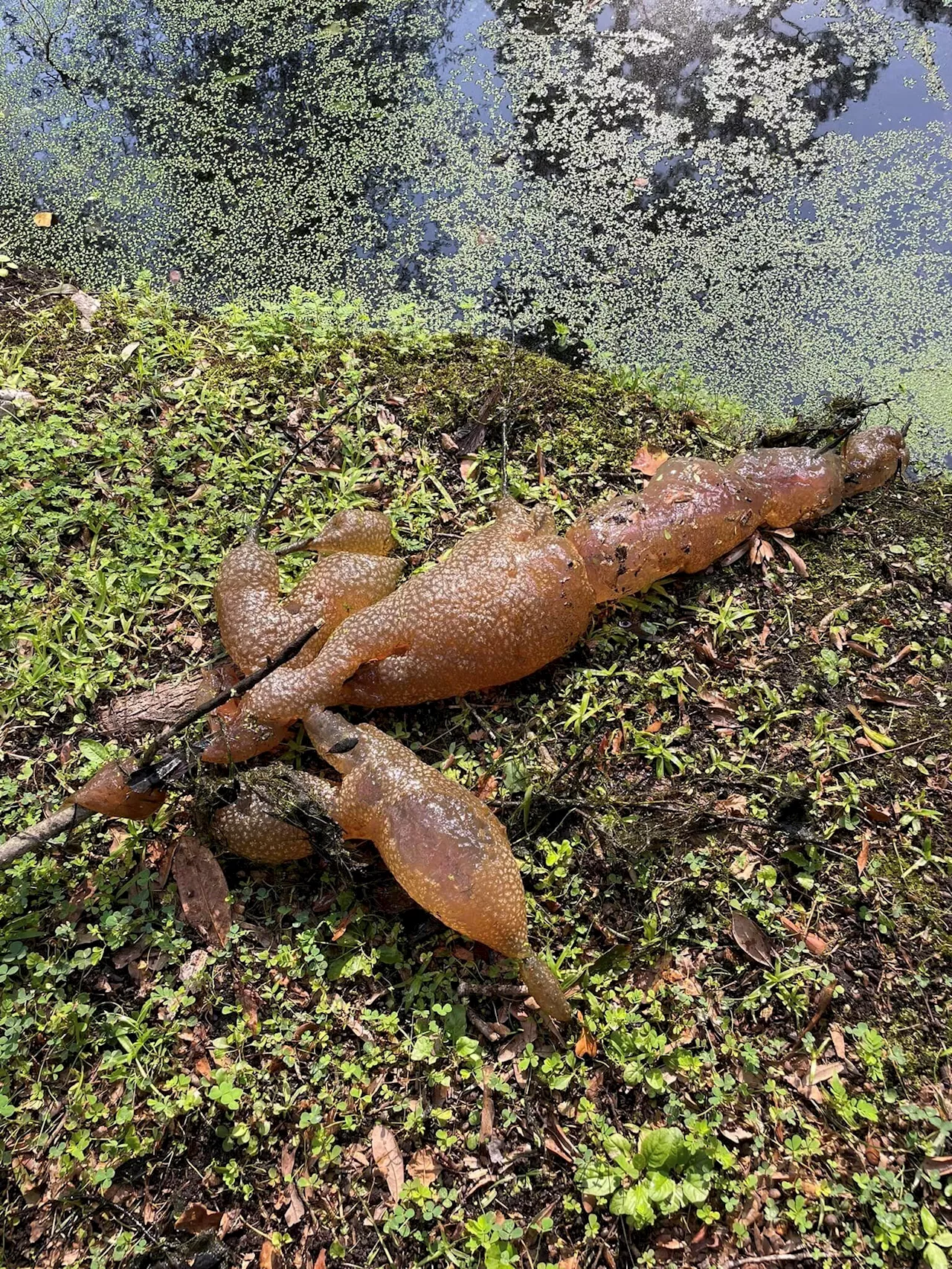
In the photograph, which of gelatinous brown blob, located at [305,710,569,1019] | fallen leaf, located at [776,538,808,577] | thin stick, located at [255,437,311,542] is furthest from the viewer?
fallen leaf, located at [776,538,808,577]

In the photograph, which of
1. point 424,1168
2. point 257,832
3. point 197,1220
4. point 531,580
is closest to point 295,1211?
point 197,1220

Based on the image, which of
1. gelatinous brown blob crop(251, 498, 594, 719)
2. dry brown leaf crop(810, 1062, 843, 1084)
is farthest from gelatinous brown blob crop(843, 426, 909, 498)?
dry brown leaf crop(810, 1062, 843, 1084)

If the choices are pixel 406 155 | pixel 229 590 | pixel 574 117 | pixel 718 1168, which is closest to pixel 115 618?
pixel 229 590

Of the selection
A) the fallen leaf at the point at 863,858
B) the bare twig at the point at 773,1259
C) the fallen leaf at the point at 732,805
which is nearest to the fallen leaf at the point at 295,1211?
the bare twig at the point at 773,1259

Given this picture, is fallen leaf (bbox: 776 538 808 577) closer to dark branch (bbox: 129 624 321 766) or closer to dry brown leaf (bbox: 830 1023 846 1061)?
dry brown leaf (bbox: 830 1023 846 1061)

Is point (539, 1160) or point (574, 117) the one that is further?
point (574, 117)

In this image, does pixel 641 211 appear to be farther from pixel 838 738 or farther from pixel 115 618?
pixel 115 618

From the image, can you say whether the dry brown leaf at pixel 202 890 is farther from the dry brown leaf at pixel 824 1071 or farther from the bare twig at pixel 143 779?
the dry brown leaf at pixel 824 1071
